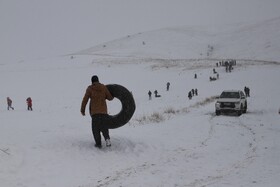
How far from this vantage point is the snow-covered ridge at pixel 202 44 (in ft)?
365

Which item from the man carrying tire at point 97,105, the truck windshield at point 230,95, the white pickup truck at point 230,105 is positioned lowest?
the white pickup truck at point 230,105

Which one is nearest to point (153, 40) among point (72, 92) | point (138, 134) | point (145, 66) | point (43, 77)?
point (145, 66)

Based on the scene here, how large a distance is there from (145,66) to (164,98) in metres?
35.9

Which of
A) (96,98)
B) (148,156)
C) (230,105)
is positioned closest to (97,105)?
(96,98)

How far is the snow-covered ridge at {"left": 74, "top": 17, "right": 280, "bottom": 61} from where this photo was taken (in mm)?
111125

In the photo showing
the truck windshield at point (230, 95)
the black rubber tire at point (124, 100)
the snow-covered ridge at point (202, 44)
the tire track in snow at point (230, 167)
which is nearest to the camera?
the tire track in snow at point (230, 167)

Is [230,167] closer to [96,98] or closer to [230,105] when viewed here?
[96,98]

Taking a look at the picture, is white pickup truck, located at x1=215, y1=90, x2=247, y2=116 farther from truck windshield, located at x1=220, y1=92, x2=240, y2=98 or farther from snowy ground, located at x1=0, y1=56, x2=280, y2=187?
snowy ground, located at x1=0, y1=56, x2=280, y2=187

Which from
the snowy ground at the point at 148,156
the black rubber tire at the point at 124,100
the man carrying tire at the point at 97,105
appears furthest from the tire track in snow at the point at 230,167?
the man carrying tire at the point at 97,105

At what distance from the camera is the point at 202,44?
446 ft

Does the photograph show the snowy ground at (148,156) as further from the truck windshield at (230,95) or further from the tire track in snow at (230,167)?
the truck windshield at (230,95)

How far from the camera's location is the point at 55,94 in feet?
163

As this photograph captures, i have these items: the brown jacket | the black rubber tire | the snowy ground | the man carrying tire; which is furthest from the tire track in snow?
the brown jacket

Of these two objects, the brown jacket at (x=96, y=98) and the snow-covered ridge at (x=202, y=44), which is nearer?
the brown jacket at (x=96, y=98)
